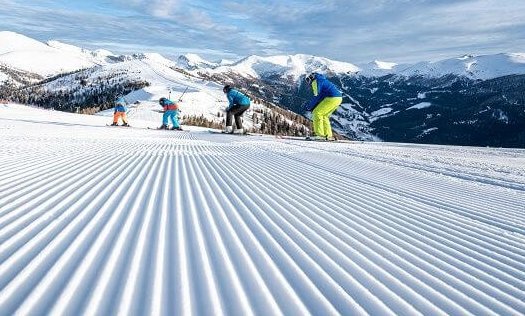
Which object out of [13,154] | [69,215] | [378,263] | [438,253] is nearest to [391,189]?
[438,253]

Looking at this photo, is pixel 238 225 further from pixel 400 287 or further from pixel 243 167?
pixel 243 167

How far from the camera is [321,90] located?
19562mm

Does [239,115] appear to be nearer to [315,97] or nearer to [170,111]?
[170,111]

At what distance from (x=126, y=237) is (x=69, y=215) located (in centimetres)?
87

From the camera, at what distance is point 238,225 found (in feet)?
14.1

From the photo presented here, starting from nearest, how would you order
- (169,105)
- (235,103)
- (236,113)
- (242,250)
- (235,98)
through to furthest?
(242,250) → (235,98) → (235,103) → (236,113) → (169,105)

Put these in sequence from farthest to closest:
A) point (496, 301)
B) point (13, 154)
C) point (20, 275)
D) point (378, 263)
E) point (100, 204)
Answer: point (13, 154)
point (100, 204)
point (378, 263)
point (496, 301)
point (20, 275)

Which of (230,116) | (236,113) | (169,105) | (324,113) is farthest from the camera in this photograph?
(169,105)

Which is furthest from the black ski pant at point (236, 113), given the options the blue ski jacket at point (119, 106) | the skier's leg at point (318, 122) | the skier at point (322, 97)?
the blue ski jacket at point (119, 106)

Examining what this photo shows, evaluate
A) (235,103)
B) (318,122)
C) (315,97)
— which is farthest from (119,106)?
(315,97)

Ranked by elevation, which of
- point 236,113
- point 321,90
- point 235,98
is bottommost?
point 236,113

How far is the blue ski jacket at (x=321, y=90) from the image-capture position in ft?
Answer: 63.8

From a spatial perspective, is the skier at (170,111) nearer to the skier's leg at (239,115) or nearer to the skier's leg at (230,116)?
the skier's leg at (230,116)

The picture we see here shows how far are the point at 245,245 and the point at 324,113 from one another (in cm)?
1660
